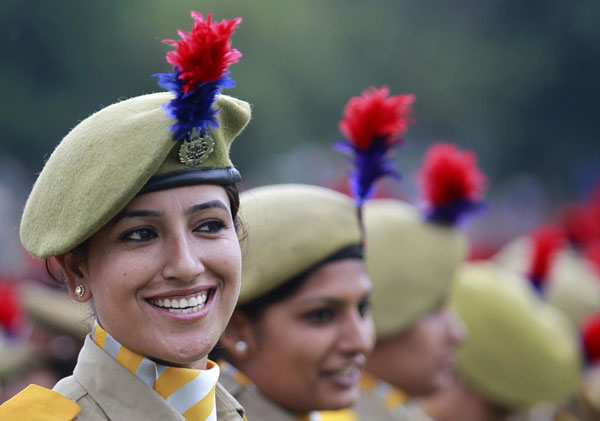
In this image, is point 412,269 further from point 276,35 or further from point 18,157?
point 276,35

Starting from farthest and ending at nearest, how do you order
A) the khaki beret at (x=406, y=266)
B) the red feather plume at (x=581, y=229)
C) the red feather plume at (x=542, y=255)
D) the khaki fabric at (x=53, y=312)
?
the red feather plume at (x=581, y=229), the red feather plume at (x=542, y=255), the khaki fabric at (x=53, y=312), the khaki beret at (x=406, y=266)

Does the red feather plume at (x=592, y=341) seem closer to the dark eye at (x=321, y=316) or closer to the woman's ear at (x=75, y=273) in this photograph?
the dark eye at (x=321, y=316)

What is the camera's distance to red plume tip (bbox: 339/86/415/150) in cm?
411

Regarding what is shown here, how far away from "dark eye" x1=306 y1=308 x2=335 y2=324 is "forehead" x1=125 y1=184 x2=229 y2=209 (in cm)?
116

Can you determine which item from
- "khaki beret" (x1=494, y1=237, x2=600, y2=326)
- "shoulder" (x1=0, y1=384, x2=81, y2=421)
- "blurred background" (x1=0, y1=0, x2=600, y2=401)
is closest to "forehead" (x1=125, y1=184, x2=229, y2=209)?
"shoulder" (x1=0, y1=384, x2=81, y2=421)

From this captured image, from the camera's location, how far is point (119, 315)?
9.16ft

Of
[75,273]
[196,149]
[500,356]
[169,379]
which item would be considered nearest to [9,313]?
[500,356]

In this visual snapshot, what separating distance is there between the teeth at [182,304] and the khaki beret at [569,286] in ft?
13.8

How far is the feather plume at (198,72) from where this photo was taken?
271cm

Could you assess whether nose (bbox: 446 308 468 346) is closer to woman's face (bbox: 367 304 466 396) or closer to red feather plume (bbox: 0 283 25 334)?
woman's face (bbox: 367 304 466 396)

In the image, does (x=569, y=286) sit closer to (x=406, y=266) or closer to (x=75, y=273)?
(x=406, y=266)

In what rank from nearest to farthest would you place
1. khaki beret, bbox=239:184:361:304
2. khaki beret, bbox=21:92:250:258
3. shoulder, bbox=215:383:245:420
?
khaki beret, bbox=21:92:250:258
shoulder, bbox=215:383:245:420
khaki beret, bbox=239:184:361:304

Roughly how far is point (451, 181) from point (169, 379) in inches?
105

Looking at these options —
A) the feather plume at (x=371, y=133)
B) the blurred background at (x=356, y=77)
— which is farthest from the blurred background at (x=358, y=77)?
the feather plume at (x=371, y=133)
